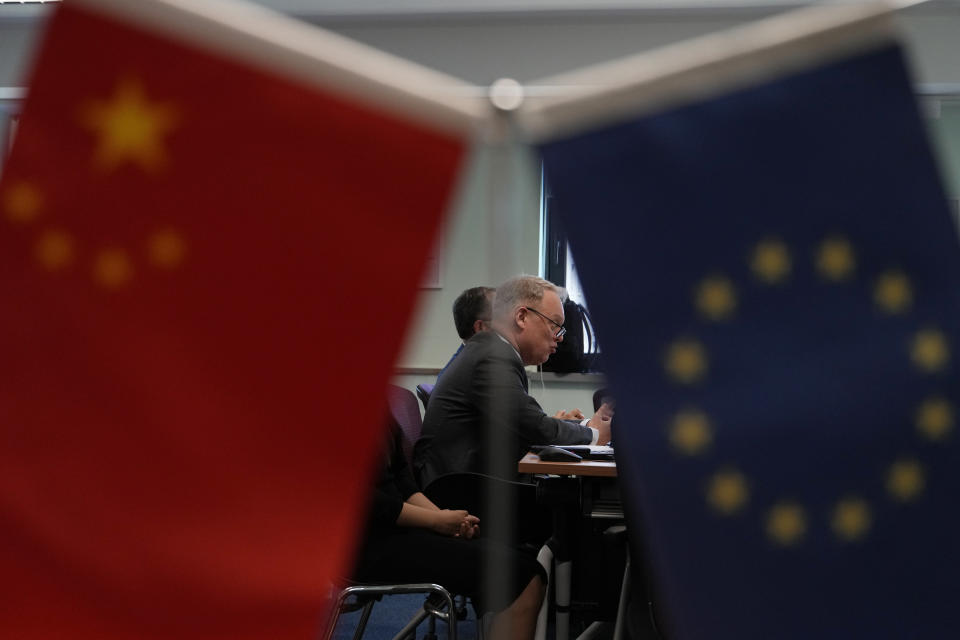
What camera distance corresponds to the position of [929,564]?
30.4 inches

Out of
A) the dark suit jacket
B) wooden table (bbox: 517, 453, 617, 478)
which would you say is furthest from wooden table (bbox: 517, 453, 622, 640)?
the dark suit jacket

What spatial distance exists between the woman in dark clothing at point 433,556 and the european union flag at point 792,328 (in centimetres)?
130

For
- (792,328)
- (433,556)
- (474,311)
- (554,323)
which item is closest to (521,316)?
(554,323)

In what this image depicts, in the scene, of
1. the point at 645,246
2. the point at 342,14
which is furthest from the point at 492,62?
the point at 645,246

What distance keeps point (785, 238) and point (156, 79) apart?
51 cm

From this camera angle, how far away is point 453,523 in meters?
2.21

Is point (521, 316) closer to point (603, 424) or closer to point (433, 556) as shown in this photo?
point (603, 424)

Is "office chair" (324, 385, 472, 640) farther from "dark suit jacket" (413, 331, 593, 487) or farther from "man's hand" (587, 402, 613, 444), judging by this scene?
"man's hand" (587, 402, 613, 444)

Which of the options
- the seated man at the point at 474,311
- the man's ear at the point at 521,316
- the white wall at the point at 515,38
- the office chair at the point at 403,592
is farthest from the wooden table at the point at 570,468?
the white wall at the point at 515,38

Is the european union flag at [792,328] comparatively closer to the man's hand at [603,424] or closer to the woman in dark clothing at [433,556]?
the woman in dark clothing at [433,556]

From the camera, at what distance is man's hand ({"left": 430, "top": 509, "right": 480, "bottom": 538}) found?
86.6 inches

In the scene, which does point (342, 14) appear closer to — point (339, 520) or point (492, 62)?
point (492, 62)

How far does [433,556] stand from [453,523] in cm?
13

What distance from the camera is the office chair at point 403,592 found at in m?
2.02
